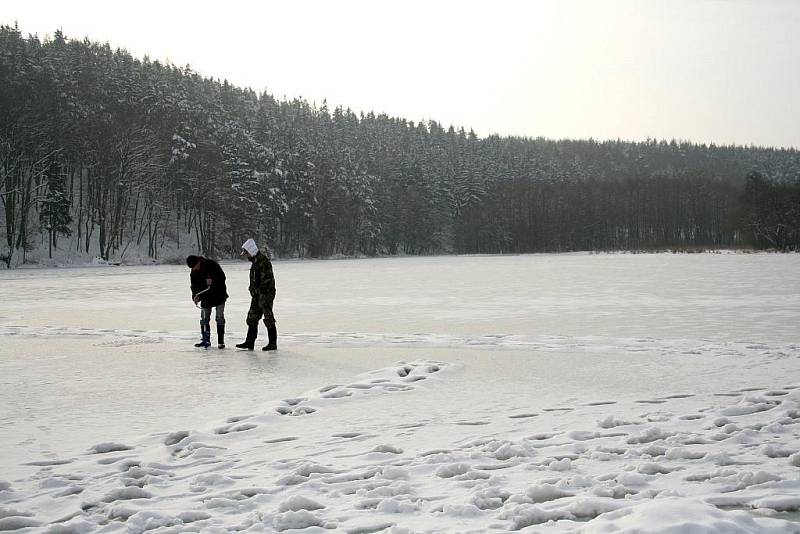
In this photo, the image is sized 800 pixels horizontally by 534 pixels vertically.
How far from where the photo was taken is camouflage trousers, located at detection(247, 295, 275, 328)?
38.8ft

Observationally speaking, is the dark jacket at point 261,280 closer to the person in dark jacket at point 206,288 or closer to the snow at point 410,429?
the person in dark jacket at point 206,288

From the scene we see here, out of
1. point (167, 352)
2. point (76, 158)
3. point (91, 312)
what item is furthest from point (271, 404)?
point (76, 158)

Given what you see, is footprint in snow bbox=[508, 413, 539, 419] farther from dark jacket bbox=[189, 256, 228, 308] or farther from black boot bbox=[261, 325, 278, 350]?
dark jacket bbox=[189, 256, 228, 308]

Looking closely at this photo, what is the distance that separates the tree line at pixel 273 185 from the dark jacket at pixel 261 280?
150ft

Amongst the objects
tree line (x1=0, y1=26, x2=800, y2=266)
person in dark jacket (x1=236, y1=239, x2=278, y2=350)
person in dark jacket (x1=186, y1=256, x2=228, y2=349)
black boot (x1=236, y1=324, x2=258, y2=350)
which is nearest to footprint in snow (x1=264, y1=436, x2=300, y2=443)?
person in dark jacket (x1=236, y1=239, x2=278, y2=350)

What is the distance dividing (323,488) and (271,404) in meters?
2.93

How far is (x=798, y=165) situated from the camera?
153 meters

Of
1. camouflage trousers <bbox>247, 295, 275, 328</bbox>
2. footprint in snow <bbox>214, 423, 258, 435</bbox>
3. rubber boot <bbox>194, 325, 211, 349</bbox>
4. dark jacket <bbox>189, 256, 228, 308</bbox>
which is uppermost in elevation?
dark jacket <bbox>189, 256, 228, 308</bbox>

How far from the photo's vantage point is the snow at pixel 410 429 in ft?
14.8

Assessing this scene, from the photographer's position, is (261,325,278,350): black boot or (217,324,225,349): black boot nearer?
(261,325,278,350): black boot

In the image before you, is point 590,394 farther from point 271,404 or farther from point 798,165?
point 798,165

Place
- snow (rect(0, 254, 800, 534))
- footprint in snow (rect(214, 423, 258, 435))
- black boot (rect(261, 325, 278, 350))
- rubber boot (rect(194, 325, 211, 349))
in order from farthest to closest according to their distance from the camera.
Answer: rubber boot (rect(194, 325, 211, 349))
black boot (rect(261, 325, 278, 350))
footprint in snow (rect(214, 423, 258, 435))
snow (rect(0, 254, 800, 534))

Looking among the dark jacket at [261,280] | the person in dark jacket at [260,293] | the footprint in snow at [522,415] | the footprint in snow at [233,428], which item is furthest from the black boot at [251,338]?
the footprint in snow at [522,415]

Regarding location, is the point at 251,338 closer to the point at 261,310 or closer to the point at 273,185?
the point at 261,310
